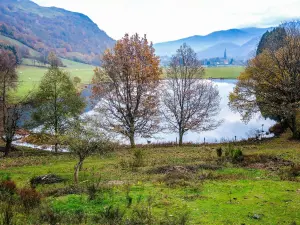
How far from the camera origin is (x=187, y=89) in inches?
1890

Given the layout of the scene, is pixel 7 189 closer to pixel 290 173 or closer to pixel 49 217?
pixel 49 217

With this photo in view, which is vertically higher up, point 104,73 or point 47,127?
point 104,73

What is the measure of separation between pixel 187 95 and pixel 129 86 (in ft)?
32.3

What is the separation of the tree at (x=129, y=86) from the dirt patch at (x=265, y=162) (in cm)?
1880

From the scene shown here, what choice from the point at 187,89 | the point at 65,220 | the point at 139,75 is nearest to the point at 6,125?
the point at 139,75

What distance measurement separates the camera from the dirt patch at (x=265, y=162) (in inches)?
999

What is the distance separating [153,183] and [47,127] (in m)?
27.6

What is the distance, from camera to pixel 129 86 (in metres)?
43.3

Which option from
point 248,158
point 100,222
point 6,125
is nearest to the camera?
point 100,222

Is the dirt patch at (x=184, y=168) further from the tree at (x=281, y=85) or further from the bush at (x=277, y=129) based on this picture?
the bush at (x=277, y=129)

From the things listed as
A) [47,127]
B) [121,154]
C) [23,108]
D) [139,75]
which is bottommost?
[121,154]

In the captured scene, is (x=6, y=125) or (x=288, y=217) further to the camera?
(x=6, y=125)

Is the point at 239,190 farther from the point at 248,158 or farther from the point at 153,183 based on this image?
the point at 248,158

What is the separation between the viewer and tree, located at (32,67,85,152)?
44.0 meters
